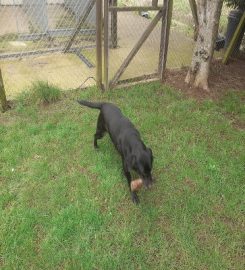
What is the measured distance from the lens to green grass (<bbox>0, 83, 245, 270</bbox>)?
3219mm

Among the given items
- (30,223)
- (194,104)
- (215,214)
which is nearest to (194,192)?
(215,214)

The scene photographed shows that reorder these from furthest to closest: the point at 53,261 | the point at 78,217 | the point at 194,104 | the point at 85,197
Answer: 1. the point at 194,104
2. the point at 85,197
3. the point at 78,217
4. the point at 53,261

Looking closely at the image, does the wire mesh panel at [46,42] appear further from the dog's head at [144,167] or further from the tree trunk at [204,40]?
the dog's head at [144,167]

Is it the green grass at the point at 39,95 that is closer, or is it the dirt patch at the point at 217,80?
the green grass at the point at 39,95

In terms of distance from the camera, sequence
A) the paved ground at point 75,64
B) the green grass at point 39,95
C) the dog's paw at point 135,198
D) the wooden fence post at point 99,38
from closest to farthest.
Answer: the dog's paw at point 135,198 < the wooden fence post at point 99,38 < the green grass at point 39,95 < the paved ground at point 75,64

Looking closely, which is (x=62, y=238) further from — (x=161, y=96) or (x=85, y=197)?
(x=161, y=96)

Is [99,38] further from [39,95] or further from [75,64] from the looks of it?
[75,64]

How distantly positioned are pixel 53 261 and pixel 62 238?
0.86ft

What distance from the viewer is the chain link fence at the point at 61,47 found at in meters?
6.81

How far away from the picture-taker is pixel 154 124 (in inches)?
203

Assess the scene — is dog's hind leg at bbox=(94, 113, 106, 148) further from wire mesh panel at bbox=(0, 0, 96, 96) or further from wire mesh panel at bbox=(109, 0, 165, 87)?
wire mesh panel at bbox=(0, 0, 96, 96)

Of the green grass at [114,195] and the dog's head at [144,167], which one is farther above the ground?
the dog's head at [144,167]

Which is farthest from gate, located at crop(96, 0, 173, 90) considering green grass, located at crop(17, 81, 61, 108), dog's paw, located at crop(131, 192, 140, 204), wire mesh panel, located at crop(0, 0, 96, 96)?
dog's paw, located at crop(131, 192, 140, 204)

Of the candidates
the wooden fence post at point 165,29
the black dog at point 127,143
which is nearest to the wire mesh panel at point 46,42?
the wooden fence post at point 165,29
